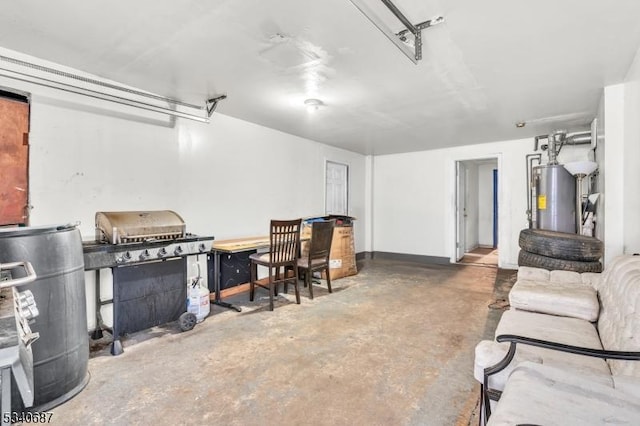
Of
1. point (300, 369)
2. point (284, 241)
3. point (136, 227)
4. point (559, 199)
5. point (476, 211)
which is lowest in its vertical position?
point (300, 369)

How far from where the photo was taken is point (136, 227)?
272 centimetres

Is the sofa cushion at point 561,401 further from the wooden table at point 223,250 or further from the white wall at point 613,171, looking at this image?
the wooden table at point 223,250

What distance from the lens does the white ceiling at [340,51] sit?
1893 mm

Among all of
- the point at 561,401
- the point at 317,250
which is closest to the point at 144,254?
the point at 317,250

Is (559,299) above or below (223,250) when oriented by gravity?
below

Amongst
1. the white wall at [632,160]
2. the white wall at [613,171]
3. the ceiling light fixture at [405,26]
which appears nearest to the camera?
the ceiling light fixture at [405,26]

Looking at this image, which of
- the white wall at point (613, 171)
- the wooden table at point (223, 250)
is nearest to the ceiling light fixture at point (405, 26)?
the white wall at point (613, 171)

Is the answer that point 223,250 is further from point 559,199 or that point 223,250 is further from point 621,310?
point 559,199

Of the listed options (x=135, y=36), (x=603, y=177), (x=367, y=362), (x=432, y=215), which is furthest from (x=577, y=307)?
(x=432, y=215)

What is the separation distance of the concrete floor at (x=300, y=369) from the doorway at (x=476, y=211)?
9.51 feet

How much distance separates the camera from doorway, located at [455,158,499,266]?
6359 millimetres

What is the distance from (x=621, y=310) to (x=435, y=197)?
4.77 meters

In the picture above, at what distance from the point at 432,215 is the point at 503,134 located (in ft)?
6.17

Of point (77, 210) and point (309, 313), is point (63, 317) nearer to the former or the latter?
point (77, 210)
